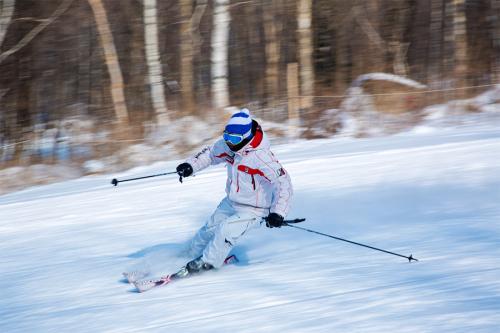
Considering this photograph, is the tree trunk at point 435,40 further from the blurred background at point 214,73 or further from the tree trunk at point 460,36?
the tree trunk at point 460,36

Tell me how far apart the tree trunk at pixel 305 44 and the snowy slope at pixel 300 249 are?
5.07m

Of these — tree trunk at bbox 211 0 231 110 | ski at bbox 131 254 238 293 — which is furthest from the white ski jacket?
tree trunk at bbox 211 0 231 110

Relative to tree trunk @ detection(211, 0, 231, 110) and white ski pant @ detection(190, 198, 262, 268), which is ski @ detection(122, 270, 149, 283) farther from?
tree trunk @ detection(211, 0, 231, 110)

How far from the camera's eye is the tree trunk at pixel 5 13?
1619cm

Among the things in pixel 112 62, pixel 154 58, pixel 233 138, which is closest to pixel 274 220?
pixel 233 138

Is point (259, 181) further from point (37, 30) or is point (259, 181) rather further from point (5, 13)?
point (37, 30)

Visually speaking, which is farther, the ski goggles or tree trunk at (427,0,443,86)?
tree trunk at (427,0,443,86)

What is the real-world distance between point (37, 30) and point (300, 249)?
43.2 ft

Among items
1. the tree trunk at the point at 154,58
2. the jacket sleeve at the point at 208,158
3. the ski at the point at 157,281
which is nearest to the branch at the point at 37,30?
the tree trunk at the point at 154,58

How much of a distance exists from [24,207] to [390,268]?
5256mm

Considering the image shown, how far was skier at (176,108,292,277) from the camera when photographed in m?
5.86

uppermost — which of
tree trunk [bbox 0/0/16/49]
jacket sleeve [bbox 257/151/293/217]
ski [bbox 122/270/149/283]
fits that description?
tree trunk [bbox 0/0/16/49]

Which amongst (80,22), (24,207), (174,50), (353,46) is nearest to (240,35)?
(174,50)

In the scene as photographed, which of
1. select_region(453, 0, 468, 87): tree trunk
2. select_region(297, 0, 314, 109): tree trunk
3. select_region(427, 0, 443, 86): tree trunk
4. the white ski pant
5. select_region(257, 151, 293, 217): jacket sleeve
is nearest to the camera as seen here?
select_region(257, 151, 293, 217): jacket sleeve
